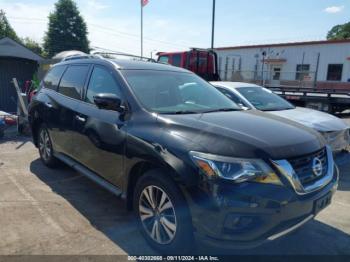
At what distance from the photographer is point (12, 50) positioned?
12.5 m

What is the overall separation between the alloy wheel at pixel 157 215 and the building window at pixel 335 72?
27439 mm

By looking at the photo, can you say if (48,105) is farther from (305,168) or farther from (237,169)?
(305,168)

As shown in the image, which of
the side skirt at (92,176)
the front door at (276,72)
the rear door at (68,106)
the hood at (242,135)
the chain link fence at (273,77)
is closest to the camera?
the hood at (242,135)

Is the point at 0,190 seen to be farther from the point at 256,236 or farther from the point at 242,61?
the point at 242,61

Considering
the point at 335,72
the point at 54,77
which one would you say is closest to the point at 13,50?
the point at 54,77

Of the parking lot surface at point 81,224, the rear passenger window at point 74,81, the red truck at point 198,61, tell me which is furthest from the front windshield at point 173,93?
the red truck at point 198,61

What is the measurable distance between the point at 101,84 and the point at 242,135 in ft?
6.68

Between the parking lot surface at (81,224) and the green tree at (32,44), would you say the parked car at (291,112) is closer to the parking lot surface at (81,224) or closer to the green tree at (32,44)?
the parking lot surface at (81,224)

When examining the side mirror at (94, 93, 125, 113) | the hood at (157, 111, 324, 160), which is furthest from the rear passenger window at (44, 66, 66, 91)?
the hood at (157, 111, 324, 160)

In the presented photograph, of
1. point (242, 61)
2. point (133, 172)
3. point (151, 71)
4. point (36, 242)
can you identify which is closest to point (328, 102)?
point (151, 71)

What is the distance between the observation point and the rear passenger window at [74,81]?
446cm

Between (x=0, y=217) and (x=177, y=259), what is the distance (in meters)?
2.26

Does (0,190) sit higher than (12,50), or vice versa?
(12,50)

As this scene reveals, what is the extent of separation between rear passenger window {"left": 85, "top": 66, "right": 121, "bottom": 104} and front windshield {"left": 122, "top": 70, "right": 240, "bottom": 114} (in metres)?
0.19
